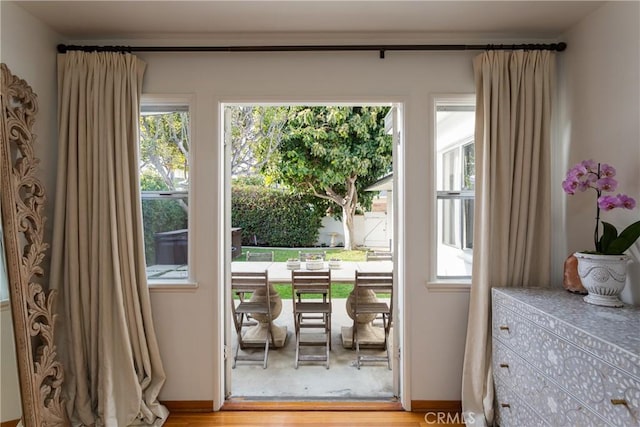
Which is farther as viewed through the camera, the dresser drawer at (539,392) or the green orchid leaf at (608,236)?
the green orchid leaf at (608,236)

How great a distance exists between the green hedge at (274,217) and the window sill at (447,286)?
22.8 ft


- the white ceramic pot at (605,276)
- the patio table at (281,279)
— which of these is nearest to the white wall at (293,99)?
the white ceramic pot at (605,276)

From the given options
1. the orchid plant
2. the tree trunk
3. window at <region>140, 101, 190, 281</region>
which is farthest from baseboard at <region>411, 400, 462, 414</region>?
the tree trunk

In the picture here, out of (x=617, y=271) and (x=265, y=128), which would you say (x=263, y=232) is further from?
(x=617, y=271)

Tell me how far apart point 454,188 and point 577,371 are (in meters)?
1.29

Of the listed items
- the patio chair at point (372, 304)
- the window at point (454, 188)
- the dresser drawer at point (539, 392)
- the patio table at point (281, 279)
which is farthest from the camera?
the patio table at point (281, 279)

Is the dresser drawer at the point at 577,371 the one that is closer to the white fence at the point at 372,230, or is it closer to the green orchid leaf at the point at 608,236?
the green orchid leaf at the point at 608,236

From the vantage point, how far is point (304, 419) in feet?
6.97

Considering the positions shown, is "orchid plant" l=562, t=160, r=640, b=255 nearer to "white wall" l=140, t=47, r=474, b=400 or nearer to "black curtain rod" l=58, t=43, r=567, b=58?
"white wall" l=140, t=47, r=474, b=400

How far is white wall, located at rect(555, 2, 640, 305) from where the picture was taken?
1631 mm

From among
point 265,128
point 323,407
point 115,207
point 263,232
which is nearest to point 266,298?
point 323,407

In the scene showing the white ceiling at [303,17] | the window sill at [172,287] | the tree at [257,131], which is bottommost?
the window sill at [172,287]

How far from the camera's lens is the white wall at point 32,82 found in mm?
1654

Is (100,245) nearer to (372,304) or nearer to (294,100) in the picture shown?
(294,100)
